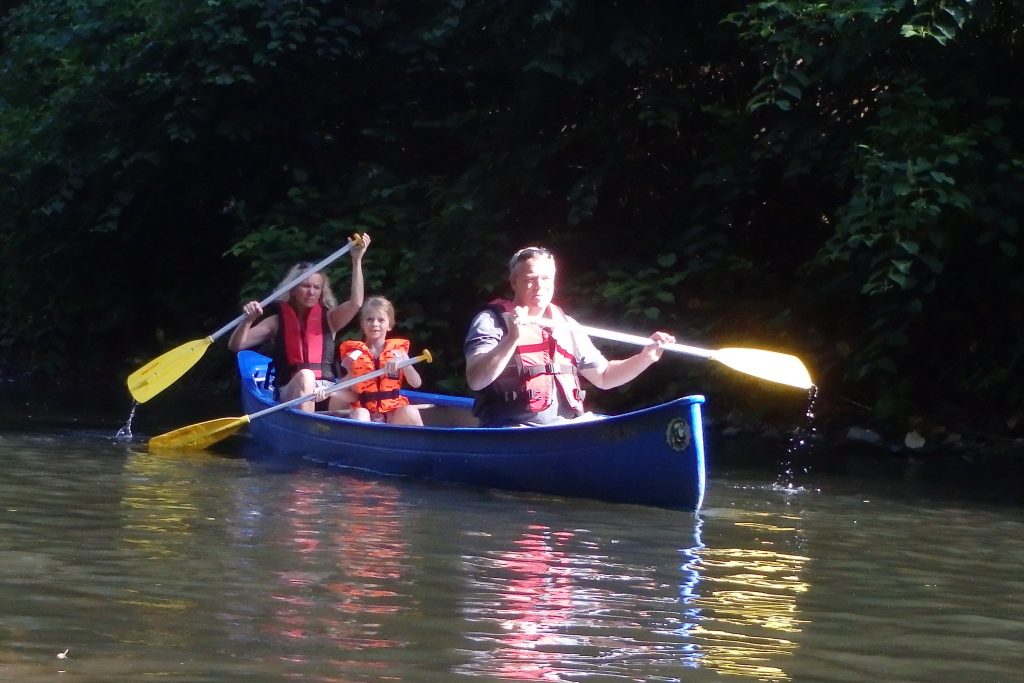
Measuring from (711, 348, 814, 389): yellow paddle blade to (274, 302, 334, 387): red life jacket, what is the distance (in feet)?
9.10

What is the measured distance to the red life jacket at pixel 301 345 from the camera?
873 cm

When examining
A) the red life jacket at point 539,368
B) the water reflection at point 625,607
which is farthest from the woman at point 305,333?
the water reflection at point 625,607

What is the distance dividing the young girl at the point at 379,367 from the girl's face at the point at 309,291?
466 millimetres

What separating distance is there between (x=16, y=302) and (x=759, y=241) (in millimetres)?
7733

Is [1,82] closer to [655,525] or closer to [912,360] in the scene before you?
[912,360]

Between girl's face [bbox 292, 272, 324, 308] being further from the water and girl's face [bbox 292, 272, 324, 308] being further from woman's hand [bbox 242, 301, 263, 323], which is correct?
the water

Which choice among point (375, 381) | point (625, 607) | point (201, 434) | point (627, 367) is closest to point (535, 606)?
point (625, 607)

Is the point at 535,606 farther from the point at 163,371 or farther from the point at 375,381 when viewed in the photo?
the point at 163,371

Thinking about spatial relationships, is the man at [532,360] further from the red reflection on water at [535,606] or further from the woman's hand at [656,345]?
the red reflection on water at [535,606]

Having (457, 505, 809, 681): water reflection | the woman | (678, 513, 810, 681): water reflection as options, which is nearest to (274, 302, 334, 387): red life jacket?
the woman

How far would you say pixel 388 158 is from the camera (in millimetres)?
13406

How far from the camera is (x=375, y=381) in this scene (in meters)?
8.27

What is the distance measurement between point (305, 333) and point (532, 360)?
232 centimetres

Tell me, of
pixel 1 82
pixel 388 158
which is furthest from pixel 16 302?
pixel 388 158
